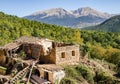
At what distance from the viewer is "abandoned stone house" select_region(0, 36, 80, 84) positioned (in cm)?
4169

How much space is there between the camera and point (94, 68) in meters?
46.7

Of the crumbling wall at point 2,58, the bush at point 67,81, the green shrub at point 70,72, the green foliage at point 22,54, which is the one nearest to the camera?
the bush at point 67,81

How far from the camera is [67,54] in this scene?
149ft

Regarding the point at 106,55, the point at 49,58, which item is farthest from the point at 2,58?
the point at 106,55

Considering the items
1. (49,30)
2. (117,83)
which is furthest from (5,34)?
(117,83)

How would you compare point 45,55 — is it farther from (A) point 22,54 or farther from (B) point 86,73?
(B) point 86,73

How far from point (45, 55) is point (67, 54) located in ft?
9.81

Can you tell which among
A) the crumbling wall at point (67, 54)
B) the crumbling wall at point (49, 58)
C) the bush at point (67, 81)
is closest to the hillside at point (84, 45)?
the bush at point (67, 81)

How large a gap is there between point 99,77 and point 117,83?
283cm

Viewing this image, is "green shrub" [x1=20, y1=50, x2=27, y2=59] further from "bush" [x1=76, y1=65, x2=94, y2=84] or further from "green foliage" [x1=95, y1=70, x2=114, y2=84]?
"green foliage" [x1=95, y1=70, x2=114, y2=84]

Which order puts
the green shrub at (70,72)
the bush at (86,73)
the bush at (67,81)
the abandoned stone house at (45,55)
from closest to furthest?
1. the bush at (67,81)
2. the abandoned stone house at (45,55)
3. the green shrub at (70,72)
4. the bush at (86,73)

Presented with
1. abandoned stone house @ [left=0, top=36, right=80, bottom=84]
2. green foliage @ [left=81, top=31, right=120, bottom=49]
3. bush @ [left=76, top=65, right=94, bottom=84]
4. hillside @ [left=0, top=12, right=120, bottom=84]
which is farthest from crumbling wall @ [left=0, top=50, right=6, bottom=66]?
green foliage @ [left=81, top=31, right=120, bottom=49]

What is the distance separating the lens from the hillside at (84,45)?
44125 mm

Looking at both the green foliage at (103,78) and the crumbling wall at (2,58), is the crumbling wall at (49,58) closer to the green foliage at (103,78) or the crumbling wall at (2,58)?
the crumbling wall at (2,58)
